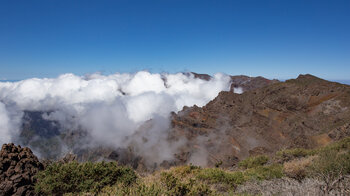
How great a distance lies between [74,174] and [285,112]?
170ft

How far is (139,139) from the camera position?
113062 mm

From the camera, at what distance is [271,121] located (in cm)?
5141

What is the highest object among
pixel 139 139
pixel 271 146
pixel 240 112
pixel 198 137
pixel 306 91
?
pixel 306 91

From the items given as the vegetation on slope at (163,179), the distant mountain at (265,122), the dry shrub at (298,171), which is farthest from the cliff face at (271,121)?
the vegetation on slope at (163,179)

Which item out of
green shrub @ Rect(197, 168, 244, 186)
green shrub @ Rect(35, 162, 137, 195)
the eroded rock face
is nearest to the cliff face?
green shrub @ Rect(197, 168, 244, 186)

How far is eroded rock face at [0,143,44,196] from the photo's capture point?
8.14 m

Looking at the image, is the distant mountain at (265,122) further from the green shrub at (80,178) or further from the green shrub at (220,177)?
the green shrub at (220,177)

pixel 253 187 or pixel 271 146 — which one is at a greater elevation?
pixel 253 187

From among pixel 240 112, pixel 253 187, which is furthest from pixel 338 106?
pixel 253 187

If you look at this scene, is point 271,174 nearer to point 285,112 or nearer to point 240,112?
point 285,112

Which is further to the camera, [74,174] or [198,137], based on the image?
[198,137]

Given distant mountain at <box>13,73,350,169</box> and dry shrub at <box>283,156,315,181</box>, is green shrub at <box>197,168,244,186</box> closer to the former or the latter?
dry shrub at <box>283,156,315,181</box>

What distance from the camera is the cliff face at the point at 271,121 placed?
1523 inches

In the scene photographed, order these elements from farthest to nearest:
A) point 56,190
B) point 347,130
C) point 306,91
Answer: point 306,91
point 347,130
point 56,190
